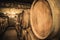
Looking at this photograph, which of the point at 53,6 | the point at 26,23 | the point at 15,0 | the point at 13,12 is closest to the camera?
the point at 53,6

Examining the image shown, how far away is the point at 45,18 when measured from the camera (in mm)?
3057

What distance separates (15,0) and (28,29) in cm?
316

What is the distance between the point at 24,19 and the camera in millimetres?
4113

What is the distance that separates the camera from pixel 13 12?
739 centimetres

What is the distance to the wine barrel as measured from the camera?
9.14ft

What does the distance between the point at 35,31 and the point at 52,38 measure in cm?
54

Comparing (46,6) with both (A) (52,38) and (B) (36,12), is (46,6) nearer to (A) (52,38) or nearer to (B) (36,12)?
(B) (36,12)

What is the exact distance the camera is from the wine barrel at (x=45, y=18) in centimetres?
278

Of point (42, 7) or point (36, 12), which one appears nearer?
point (42, 7)

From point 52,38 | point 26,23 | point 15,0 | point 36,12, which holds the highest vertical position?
point 15,0

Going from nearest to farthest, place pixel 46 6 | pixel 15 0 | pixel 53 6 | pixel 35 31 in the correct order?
1. pixel 53 6
2. pixel 46 6
3. pixel 35 31
4. pixel 15 0

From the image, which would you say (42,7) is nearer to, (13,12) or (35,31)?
(35,31)

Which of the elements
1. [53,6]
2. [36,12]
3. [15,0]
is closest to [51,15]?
[53,6]

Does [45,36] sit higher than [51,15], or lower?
lower
